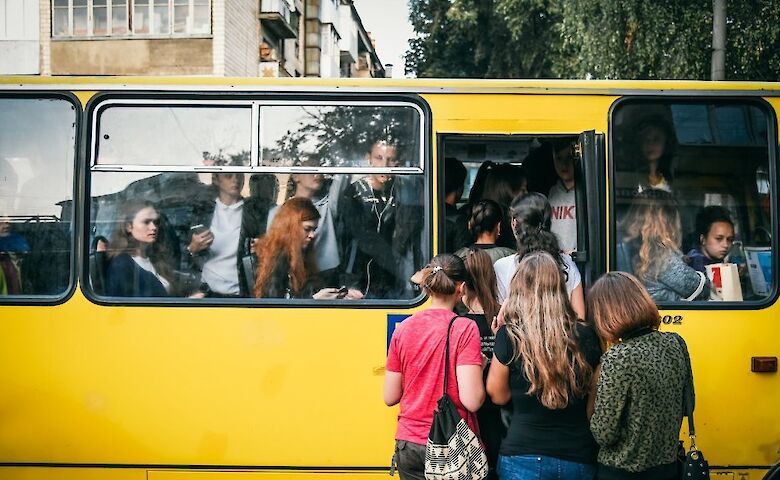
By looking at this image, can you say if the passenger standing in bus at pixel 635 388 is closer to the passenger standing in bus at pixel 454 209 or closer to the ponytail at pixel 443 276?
the ponytail at pixel 443 276

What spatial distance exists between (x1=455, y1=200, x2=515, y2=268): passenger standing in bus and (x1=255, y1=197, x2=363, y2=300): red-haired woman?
2.78 feet

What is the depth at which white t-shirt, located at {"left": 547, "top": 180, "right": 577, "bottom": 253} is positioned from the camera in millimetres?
5523

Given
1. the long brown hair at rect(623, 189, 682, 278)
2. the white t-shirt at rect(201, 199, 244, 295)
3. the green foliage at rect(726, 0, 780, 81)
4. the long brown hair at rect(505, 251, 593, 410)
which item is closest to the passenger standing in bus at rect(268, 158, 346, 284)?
the white t-shirt at rect(201, 199, 244, 295)

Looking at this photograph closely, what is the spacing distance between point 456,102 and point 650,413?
2.42 meters

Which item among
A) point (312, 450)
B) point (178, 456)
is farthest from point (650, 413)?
point (178, 456)

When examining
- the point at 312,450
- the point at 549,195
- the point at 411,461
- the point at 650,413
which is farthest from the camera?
the point at 549,195

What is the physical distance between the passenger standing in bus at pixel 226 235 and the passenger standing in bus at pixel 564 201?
197 centimetres

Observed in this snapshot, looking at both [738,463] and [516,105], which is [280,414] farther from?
[738,463]

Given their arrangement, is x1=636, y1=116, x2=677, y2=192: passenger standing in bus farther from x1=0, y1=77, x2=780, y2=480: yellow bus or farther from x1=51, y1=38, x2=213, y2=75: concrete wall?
x1=51, y1=38, x2=213, y2=75: concrete wall

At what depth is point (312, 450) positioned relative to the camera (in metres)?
5.16

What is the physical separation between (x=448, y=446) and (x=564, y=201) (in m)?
2.41

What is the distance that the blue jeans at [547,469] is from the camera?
368 cm

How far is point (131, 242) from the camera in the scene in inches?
206

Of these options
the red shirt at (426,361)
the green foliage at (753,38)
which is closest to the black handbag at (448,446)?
the red shirt at (426,361)
